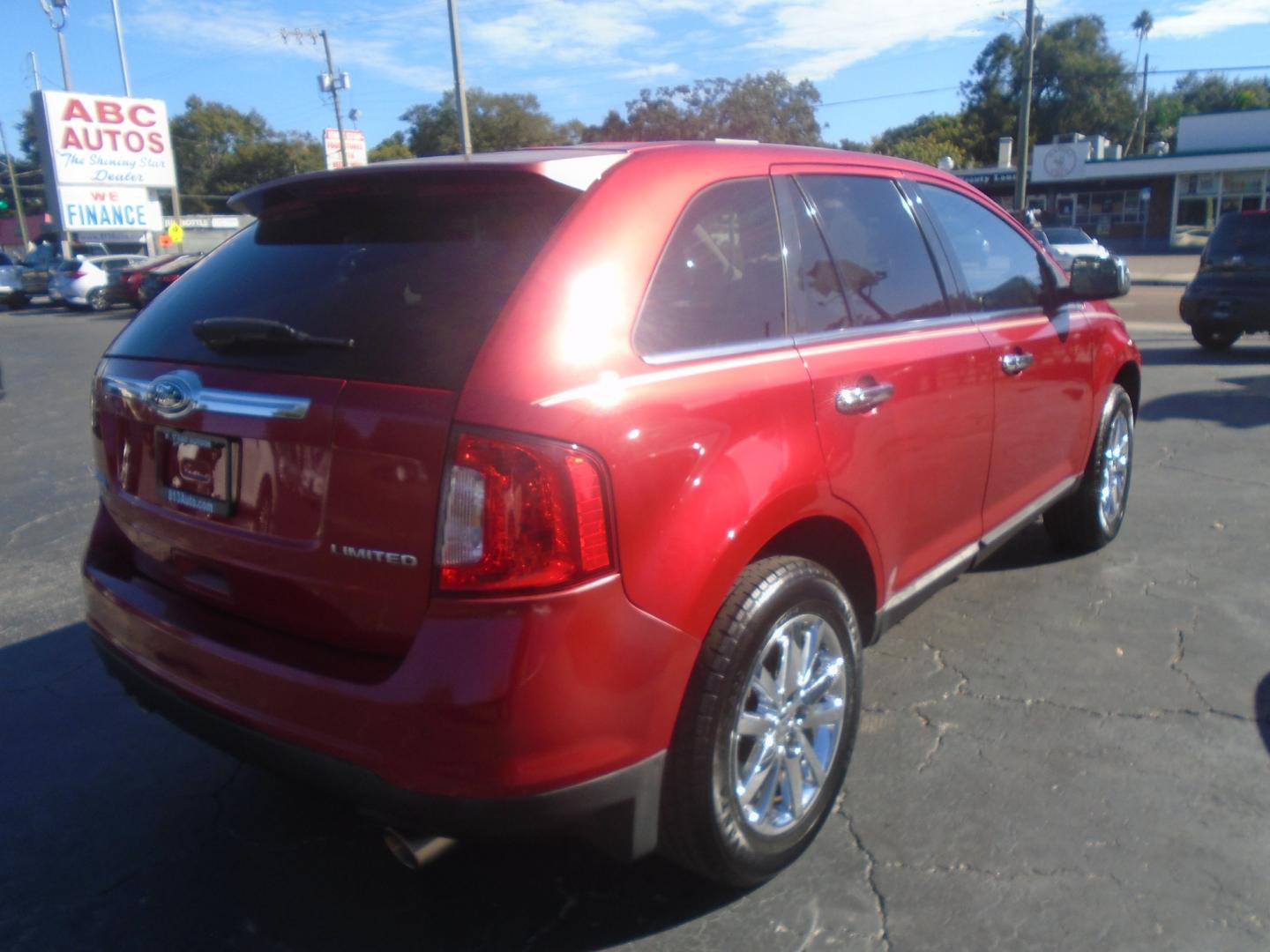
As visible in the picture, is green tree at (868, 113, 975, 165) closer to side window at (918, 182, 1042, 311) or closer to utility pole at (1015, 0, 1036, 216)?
utility pole at (1015, 0, 1036, 216)

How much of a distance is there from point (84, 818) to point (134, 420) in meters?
1.25

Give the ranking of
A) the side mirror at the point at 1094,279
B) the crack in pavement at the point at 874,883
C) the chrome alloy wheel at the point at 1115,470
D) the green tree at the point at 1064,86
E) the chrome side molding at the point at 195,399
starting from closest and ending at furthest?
the chrome side molding at the point at 195,399 → the crack in pavement at the point at 874,883 → the side mirror at the point at 1094,279 → the chrome alloy wheel at the point at 1115,470 → the green tree at the point at 1064,86

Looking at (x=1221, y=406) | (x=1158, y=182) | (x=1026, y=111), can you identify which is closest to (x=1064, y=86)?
(x=1158, y=182)

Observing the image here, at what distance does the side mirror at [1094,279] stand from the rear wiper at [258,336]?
3.20 metres

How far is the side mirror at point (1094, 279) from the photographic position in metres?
4.34

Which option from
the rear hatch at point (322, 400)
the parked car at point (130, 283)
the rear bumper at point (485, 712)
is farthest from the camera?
the parked car at point (130, 283)

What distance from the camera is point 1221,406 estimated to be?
28.9 feet

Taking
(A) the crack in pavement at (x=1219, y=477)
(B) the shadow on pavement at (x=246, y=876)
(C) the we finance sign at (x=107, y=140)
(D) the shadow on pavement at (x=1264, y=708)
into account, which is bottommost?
(A) the crack in pavement at (x=1219, y=477)

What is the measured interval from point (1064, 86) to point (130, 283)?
6346cm

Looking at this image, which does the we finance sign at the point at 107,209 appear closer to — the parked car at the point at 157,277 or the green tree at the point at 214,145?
the parked car at the point at 157,277

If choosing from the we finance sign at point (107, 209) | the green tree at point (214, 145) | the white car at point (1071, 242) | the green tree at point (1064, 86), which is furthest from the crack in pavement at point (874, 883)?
the green tree at point (214, 145)

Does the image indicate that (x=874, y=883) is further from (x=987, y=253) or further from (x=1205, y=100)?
(x=1205, y=100)

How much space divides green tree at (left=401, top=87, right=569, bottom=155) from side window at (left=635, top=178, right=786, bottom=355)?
168ft

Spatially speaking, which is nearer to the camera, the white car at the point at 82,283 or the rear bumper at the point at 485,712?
the rear bumper at the point at 485,712
